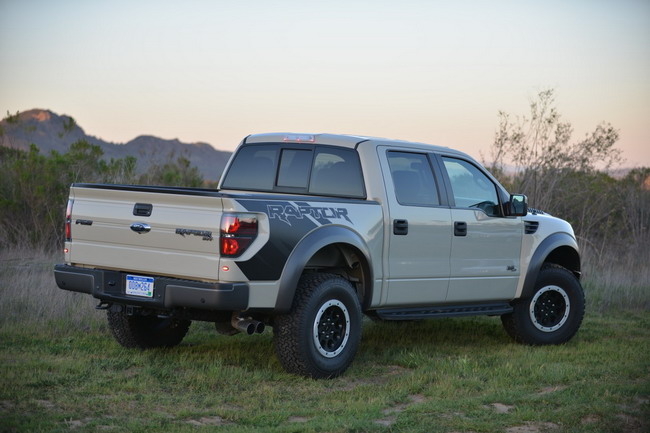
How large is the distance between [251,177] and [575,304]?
3.63 m

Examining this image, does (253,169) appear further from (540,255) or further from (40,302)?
(40,302)

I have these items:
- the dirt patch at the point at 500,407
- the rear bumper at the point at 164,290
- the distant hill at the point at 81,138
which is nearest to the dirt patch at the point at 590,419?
the dirt patch at the point at 500,407

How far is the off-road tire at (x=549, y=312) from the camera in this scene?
909cm

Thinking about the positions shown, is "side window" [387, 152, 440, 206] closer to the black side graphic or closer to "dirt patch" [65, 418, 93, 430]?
the black side graphic

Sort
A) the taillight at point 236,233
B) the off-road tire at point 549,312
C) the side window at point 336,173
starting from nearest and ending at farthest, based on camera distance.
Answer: the taillight at point 236,233 < the side window at point 336,173 < the off-road tire at point 549,312

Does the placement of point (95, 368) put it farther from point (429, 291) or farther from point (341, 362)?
point (429, 291)

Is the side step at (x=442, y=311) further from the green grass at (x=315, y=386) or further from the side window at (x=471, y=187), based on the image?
the side window at (x=471, y=187)

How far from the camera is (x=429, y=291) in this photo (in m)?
8.09

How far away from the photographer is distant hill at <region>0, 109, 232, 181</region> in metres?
A: 19.2

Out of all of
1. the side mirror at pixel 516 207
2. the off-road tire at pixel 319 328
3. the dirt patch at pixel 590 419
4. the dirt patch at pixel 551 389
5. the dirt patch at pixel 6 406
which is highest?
the side mirror at pixel 516 207

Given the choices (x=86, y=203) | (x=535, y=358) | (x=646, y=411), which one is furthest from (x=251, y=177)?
(x=646, y=411)

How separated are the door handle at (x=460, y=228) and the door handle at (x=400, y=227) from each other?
65 cm

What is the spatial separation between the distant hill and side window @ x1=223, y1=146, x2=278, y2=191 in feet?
28.7

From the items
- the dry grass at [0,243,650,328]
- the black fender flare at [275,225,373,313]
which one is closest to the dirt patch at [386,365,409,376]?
the black fender flare at [275,225,373,313]
